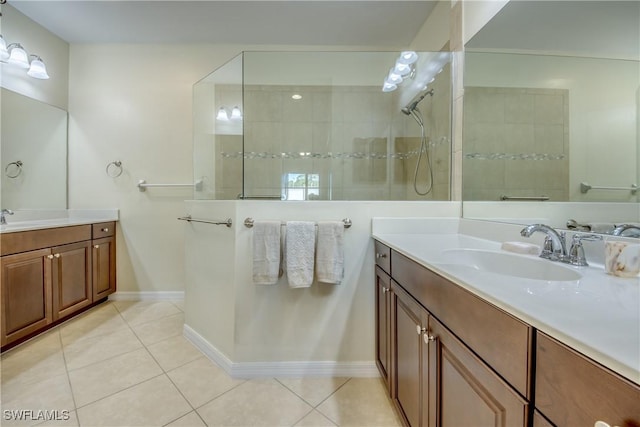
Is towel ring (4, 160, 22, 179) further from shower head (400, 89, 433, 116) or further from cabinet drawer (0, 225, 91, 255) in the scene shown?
shower head (400, 89, 433, 116)

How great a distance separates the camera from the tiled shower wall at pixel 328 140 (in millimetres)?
2664

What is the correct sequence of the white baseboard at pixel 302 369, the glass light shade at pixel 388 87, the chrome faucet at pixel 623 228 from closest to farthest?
1. the chrome faucet at pixel 623 228
2. the white baseboard at pixel 302 369
3. the glass light shade at pixel 388 87

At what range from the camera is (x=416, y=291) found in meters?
1.03

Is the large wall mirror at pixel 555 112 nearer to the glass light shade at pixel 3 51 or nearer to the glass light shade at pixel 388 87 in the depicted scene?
the glass light shade at pixel 388 87

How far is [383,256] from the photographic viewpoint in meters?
1.46

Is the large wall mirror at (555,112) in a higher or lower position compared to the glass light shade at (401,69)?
lower

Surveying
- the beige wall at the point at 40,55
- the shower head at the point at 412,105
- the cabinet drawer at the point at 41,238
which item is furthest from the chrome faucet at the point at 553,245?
the beige wall at the point at 40,55

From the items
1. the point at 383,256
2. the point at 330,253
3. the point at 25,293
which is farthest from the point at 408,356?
the point at 25,293

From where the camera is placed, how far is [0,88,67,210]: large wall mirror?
2.25 metres

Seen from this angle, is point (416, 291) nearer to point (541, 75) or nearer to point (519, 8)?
point (541, 75)

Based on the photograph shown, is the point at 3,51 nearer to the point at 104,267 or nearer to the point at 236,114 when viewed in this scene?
the point at 236,114

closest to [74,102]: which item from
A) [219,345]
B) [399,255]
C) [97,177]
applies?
[97,177]

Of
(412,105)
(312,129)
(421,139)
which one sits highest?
(412,105)

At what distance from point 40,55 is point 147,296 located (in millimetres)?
2500
